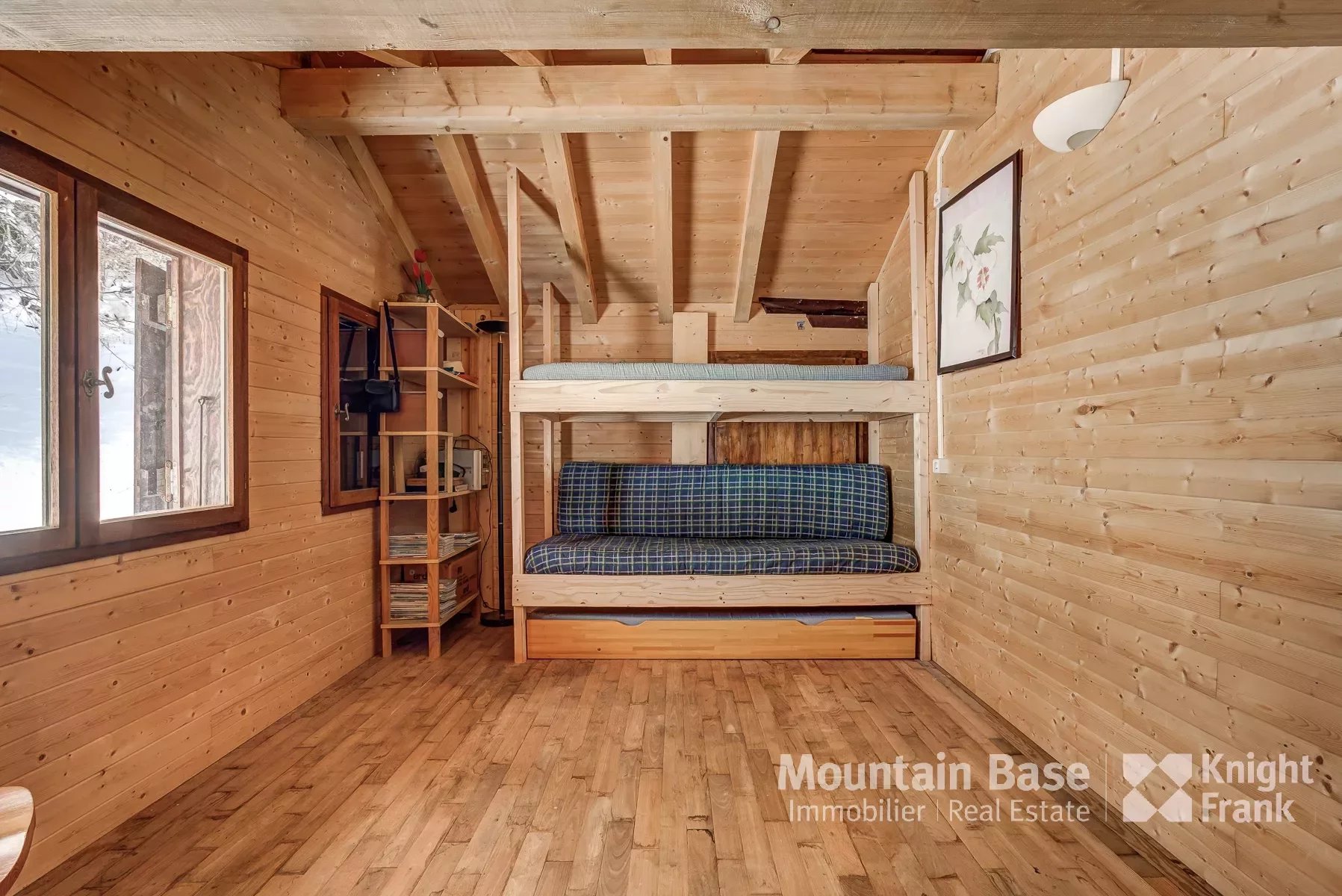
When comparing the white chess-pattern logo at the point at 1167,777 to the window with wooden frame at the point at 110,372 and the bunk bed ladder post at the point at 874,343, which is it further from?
the window with wooden frame at the point at 110,372

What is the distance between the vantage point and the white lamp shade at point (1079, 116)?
1.61 metres

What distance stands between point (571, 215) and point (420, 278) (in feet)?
3.35

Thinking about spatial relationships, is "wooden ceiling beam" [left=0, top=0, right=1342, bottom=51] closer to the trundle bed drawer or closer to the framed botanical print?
the framed botanical print

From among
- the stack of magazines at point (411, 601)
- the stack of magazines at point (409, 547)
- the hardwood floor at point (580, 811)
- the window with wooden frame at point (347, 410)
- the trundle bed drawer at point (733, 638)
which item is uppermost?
the window with wooden frame at point (347, 410)

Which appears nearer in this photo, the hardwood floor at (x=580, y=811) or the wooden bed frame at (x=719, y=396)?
the hardwood floor at (x=580, y=811)

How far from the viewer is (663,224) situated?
327 cm

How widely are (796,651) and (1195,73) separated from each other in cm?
270

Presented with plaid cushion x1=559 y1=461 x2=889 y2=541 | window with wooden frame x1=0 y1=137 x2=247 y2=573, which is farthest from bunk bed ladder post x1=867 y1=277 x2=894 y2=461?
window with wooden frame x1=0 y1=137 x2=247 y2=573

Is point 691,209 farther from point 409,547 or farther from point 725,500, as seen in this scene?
point 409,547

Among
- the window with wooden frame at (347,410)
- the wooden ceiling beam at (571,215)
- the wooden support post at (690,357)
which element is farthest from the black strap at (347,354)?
the wooden support post at (690,357)

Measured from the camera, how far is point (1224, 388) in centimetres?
144

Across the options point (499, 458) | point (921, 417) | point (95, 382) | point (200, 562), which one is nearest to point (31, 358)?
point (95, 382)

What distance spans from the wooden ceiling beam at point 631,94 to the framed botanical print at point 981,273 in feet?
1.25

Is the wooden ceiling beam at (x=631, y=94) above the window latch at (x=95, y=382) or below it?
above
